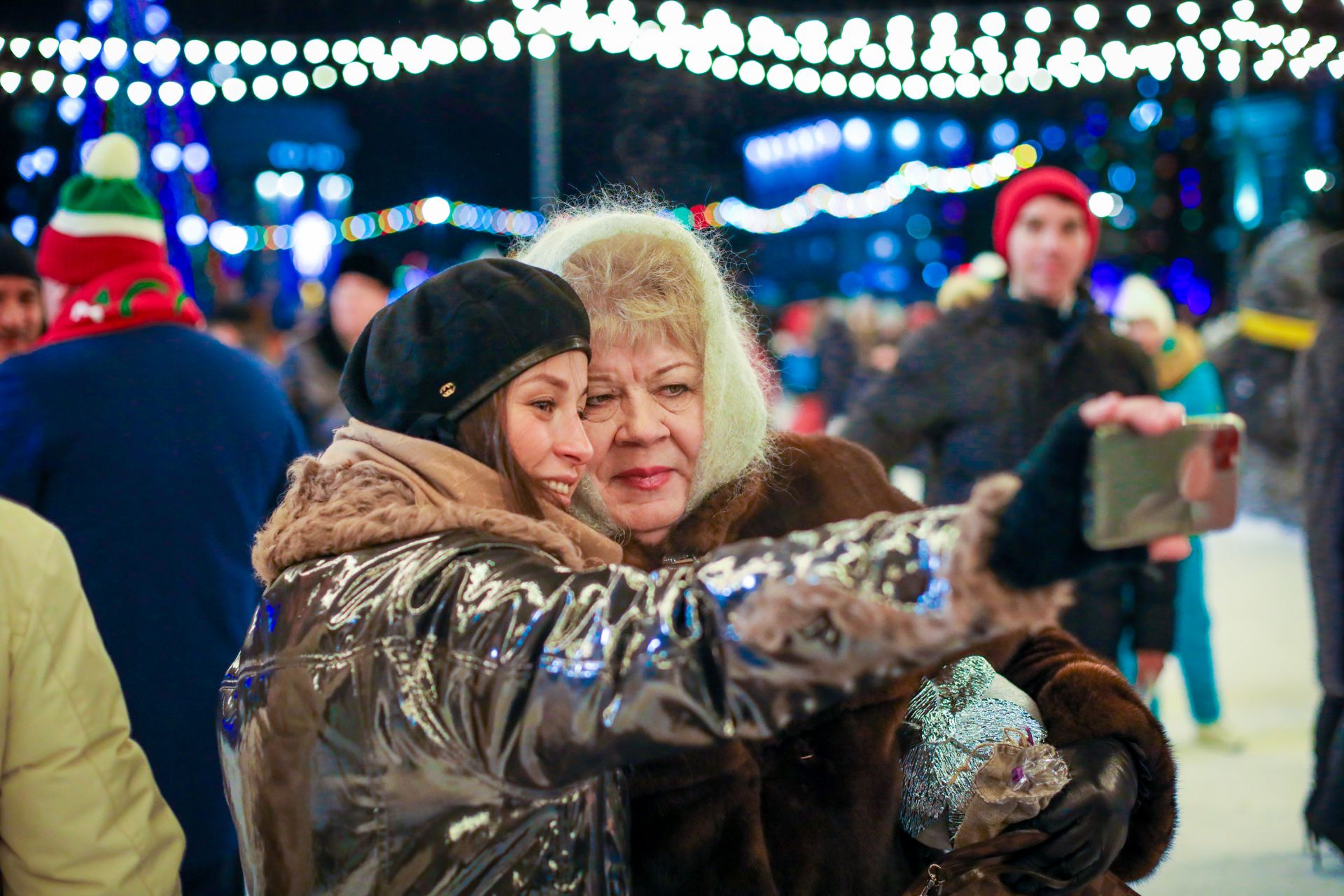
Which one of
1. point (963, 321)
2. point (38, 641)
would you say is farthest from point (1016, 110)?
point (38, 641)

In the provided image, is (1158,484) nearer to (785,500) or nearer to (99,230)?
(785,500)

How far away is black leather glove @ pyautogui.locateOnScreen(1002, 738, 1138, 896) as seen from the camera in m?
1.75

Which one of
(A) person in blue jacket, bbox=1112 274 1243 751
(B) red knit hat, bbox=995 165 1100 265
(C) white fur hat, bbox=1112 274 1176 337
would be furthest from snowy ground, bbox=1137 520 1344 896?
(B) red knit hat, bbox=995 165 1100 265

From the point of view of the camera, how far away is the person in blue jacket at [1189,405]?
518 centimetres

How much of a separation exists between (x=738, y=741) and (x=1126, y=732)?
0.68 metres

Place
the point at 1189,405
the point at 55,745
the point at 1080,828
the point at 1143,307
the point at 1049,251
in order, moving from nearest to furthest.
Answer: the point at 55,745, the point at 1080,828, the point at 1049,251, the point at 1189,405, the point at 1143,307

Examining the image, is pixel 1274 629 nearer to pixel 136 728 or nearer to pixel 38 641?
pixel 136 728

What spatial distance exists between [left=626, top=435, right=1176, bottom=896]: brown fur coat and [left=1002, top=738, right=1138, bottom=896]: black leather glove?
9 centimetres

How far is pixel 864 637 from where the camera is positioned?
3.55 feet

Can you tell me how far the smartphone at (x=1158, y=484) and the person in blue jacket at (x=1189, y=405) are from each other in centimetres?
347

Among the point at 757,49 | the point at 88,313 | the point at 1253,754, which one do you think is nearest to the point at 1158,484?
the point at 88,313

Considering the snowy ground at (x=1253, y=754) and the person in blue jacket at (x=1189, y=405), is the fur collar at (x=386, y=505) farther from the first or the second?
the person in blue jacket at (x=1189, y=405)

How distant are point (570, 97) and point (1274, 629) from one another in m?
5.23

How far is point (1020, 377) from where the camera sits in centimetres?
384
